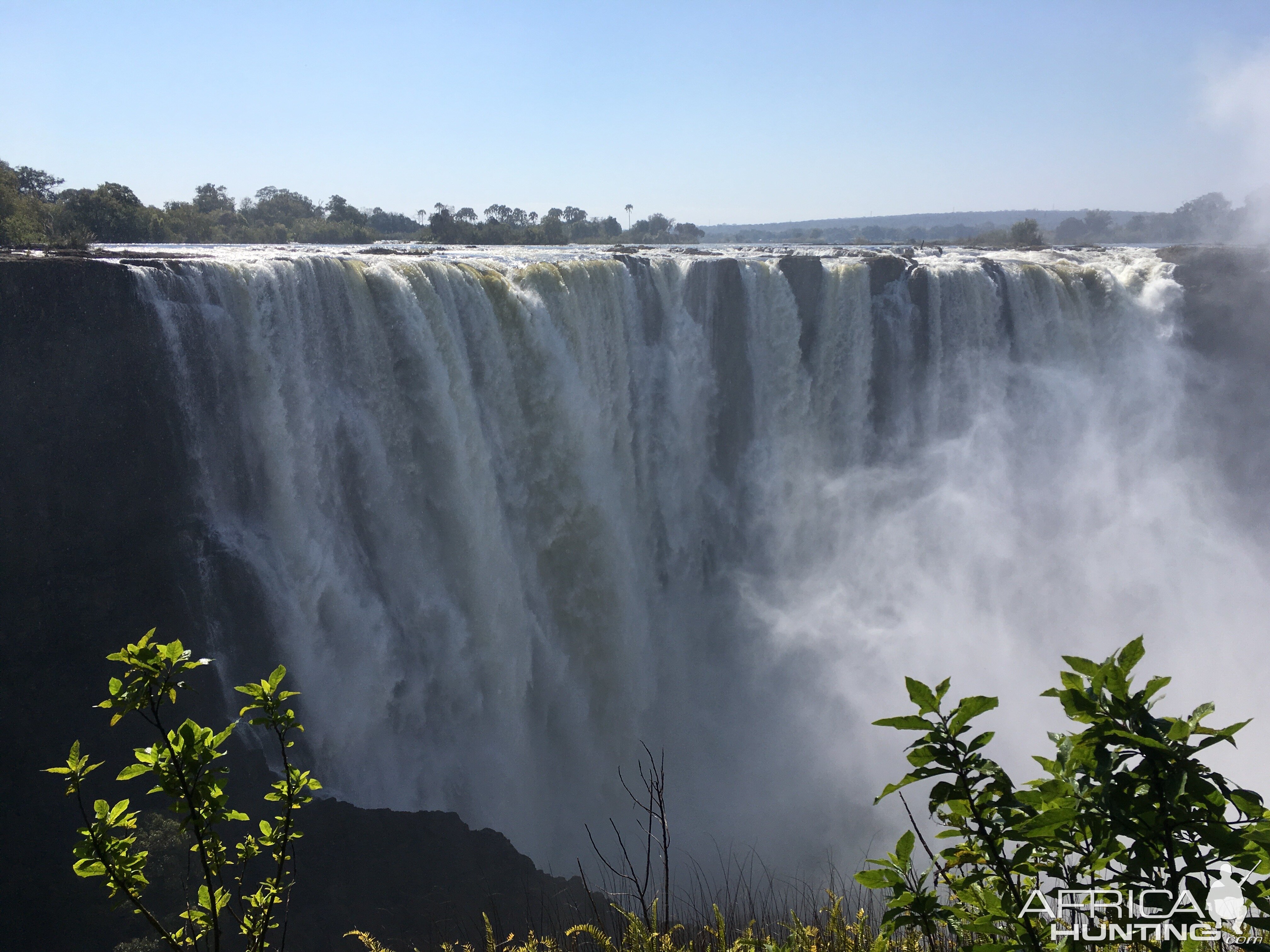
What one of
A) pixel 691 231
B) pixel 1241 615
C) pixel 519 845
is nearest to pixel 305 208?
pixel 691 231

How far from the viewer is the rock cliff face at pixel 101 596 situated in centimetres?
882

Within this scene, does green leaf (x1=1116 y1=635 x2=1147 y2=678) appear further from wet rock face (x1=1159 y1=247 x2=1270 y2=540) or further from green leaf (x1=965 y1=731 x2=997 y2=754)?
wet rock face (x1=1159 y1=247 x2=1270 y2=540)

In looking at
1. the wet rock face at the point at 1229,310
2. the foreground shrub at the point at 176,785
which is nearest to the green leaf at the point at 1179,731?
the foreground shrub at the point at 176,785

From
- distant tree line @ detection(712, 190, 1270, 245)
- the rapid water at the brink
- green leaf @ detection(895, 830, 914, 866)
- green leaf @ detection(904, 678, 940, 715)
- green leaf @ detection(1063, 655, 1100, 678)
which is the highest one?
Answer: distant tree line @ detection(712, 190, 1270, 245)

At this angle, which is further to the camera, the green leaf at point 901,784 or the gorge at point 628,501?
the gorge at point 628,501

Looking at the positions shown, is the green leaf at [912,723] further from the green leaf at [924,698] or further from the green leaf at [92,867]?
the green leaf at [92,867]

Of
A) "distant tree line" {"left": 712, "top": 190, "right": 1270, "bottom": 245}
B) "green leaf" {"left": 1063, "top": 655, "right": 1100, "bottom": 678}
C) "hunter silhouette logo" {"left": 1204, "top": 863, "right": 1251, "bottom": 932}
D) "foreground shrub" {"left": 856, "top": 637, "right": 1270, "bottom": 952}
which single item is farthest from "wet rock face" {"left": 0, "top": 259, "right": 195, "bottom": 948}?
"distant tree line" {"left": 712, "top": 190, "right": 1270, "bottom": 245}

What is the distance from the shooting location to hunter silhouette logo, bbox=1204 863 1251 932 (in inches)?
61.8

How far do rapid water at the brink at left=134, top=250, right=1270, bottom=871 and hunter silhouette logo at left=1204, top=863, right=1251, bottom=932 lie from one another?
10606 mm

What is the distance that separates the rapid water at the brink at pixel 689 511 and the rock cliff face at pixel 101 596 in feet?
1.83

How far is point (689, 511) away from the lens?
17.3 m

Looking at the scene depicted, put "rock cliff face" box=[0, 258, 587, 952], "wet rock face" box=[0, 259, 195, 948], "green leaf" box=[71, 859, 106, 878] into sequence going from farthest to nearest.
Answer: "wet rock face" box=[0, 259, 195, 948] < "rock cliff face" box=[0, 258, 587, 952] < "green leaf" box=[71, 859, 106, 878]

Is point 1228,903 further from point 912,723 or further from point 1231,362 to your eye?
point 1231,362

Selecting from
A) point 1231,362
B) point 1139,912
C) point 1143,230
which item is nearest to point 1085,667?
point 1139,912
